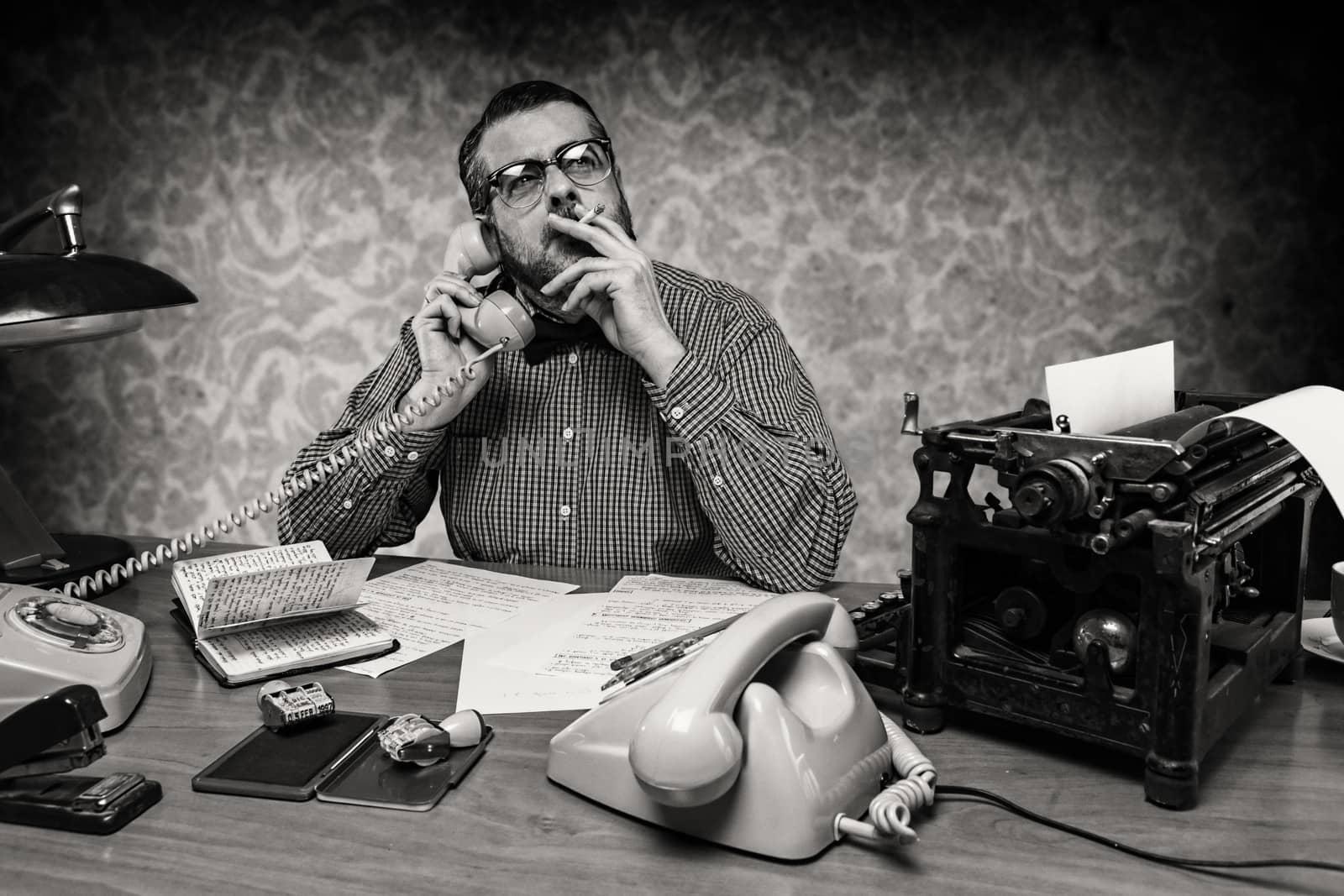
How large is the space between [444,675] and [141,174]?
2461 millimetres

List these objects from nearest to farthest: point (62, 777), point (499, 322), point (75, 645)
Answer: point (62, 777)
point (75, 645)
point (499, 322)

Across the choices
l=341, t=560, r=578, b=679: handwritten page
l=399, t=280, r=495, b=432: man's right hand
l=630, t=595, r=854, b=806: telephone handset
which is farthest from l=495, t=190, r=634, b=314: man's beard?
l=630, t=595, r=854, b=806: telephone handset

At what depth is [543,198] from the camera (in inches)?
68.8

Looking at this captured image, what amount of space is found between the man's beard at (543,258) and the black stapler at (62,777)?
95 centimetres

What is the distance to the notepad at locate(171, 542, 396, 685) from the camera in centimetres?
114

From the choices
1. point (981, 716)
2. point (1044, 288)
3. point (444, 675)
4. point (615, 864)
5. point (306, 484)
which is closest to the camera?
point (615, 864)

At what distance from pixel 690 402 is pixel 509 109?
0.62 meters

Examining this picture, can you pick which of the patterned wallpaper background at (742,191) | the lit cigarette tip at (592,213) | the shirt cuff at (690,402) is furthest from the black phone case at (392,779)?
the patterned wallpaper background at (742,191)

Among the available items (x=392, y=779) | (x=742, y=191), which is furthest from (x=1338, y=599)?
(x=742, y=191)

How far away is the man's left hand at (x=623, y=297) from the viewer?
1.60 m

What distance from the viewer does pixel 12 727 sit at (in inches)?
33.5

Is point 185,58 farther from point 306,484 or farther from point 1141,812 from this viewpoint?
point 1141,812

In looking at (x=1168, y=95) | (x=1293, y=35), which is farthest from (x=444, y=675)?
(x=1293, y=35)

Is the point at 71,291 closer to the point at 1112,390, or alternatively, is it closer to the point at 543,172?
the point at 543,172
